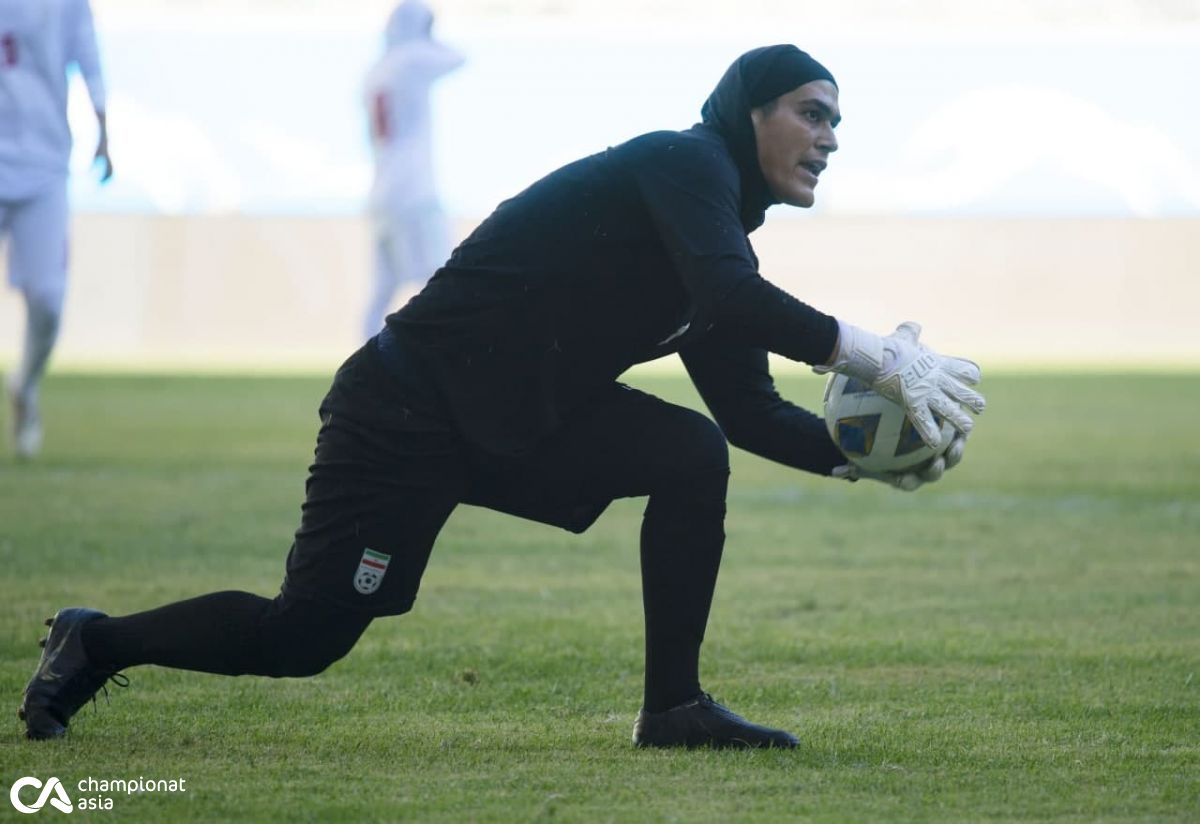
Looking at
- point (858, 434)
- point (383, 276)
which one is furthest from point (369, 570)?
point (383, 276)

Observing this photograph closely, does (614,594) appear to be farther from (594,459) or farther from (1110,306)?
(1110,306)

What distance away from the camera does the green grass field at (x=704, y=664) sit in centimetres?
396

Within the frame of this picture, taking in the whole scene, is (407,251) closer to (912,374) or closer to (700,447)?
(700,447)

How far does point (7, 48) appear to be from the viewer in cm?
1009

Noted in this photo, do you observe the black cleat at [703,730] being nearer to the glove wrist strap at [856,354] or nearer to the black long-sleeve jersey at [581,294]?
the black long-sleeve jersey at [581,294]

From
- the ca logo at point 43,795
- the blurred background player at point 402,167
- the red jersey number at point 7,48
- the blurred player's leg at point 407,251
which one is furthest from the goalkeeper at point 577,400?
the blurred player's leg at point 407,251

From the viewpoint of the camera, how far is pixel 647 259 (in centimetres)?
432

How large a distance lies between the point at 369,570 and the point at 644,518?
2.15ft

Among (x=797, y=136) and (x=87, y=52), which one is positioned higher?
(x=797, y=136)

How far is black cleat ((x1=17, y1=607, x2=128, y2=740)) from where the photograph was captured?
174 inches

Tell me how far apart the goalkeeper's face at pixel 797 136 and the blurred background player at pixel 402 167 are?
10642mm

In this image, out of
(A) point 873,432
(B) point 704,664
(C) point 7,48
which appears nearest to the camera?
(A) point 873,432

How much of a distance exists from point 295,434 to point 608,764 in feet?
32.5

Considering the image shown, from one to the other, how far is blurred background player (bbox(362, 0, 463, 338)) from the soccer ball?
10.5m
